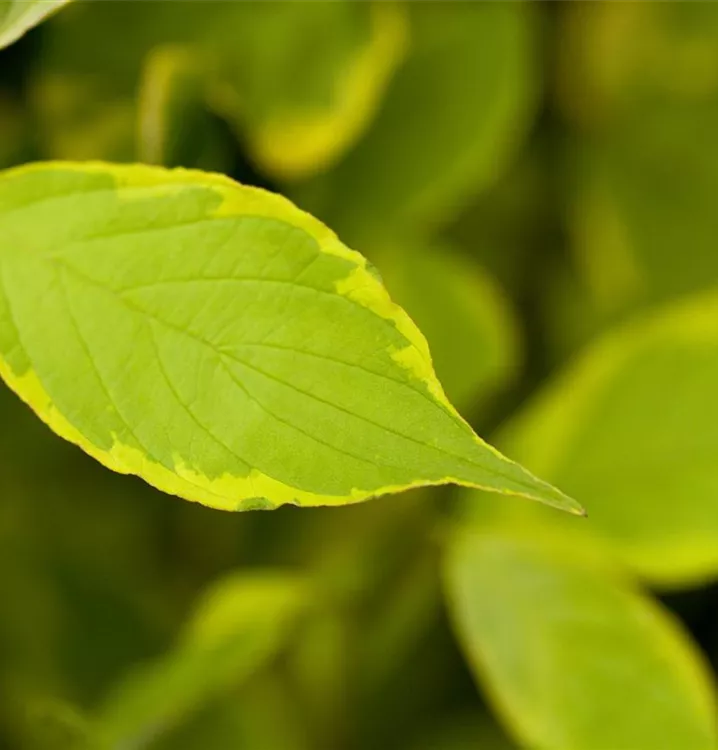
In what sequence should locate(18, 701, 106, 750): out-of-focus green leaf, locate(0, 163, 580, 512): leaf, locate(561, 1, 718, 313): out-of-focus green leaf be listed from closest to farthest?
locate(0, 163, 580, 512): leaf
locate(18, 701, 106, 750): out-of-focus green leaf
locate(561, 1, 718, 313): out-of-focus green leaf

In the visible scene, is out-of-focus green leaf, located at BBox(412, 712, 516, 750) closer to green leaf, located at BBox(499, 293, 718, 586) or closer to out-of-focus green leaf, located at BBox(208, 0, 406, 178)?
green leaf, located at BBox(499, 293, 718, 586)

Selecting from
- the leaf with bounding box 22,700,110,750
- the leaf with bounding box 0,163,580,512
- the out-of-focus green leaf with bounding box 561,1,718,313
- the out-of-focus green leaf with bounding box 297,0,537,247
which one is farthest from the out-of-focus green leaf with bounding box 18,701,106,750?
the out-of-focus green leaf with bounding box 561,1,718,313

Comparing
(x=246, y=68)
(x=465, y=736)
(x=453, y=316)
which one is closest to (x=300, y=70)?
(x=246, y=68)

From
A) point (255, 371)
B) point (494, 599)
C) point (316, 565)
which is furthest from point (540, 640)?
point (255, 371)

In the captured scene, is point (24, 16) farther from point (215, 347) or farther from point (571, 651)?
point (571, 651)

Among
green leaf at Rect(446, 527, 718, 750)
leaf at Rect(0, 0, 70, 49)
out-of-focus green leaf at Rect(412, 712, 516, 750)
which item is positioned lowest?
out-of-focus green leaf at Rect(412, 712, 516, 750)

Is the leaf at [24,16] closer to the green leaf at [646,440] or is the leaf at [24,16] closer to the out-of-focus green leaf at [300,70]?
the out-of-focus green leaf at [300,70]

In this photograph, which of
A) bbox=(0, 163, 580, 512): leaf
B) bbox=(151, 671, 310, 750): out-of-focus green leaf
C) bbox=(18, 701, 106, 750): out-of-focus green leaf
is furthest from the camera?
bbox=(151, 671, 310, 750): out-of-focus green leaf
